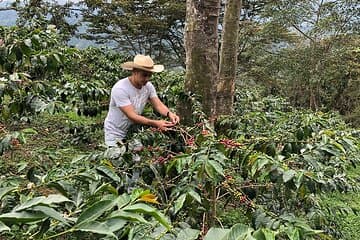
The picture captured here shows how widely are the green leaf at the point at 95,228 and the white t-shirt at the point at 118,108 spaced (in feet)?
7.78

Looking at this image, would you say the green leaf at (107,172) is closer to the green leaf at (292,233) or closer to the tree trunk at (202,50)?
the green leaf at (292,233)

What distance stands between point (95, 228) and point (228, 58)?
13.3 ft

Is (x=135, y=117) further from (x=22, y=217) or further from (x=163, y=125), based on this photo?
(x=22, y=217)

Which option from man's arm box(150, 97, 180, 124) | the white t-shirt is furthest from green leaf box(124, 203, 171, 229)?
the white t-shirt

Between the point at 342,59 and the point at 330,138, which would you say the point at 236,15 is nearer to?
the point at 330,138

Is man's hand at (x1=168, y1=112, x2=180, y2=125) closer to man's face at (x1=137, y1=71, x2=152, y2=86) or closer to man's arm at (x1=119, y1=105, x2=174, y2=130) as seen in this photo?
man's arm at (x1=119, y1=105, x2=174, y2=130)

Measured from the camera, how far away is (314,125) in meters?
2.38

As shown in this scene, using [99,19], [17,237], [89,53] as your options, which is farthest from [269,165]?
[99,19]

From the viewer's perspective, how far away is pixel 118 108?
329 cm

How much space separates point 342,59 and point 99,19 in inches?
303

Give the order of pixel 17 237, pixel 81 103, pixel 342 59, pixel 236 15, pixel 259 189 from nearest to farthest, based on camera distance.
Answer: pixel 17 237
pixel 259 189
pixel 81 103
pixel 236 15
pixel 342 59

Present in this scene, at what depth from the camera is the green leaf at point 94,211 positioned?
88 centimetres

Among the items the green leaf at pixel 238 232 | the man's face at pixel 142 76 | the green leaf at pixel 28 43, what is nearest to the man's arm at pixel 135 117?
the man's face at pixel 142 76

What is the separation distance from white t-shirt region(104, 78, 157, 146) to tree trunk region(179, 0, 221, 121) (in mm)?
421
